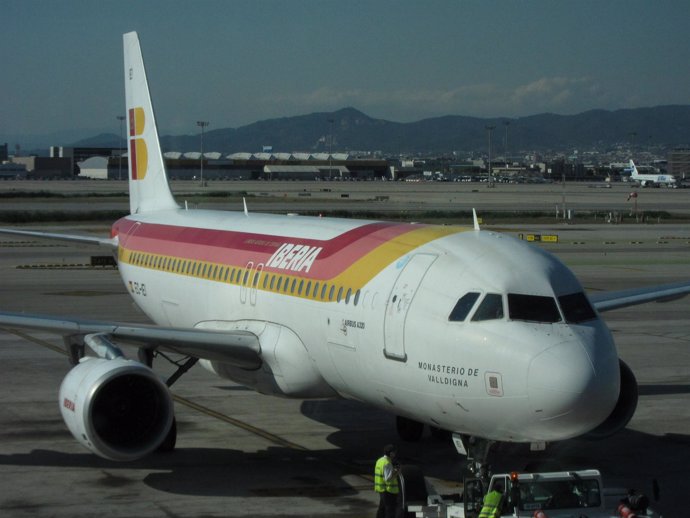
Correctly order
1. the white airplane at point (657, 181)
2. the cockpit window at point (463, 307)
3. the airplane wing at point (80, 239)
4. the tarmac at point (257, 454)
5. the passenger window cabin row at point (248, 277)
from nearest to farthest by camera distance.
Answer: the cockpit window at point (463, 307) → the tarmac at point (257, 454) → the passenger window cabin row at point (248, 277) → the airplane wing at point (80, 239) → the white airplane at point (657, 181)

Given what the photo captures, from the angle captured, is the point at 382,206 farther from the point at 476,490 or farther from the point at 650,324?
the point at 476,490

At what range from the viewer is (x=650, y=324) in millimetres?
37688

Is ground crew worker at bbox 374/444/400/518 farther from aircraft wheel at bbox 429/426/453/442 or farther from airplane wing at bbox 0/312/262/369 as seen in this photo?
aircraft wheel at bbox 429/426/453/442

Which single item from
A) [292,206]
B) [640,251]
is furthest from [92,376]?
[292,206]

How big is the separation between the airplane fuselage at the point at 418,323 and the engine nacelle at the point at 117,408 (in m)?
2.57

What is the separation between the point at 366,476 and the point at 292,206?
293ft

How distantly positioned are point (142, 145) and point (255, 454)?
1405 cm

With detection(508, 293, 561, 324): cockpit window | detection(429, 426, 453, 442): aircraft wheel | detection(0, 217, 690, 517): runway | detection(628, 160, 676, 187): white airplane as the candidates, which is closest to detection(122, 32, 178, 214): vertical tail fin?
detection(0, 217, 690, 517): runway

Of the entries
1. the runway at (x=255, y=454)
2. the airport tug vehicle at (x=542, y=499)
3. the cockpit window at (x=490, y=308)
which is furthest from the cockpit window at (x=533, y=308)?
the runway at (x=255, y=454)

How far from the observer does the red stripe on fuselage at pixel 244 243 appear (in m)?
19.2

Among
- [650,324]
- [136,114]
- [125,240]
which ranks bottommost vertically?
[650,324]

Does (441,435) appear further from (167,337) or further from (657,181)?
(657,181)

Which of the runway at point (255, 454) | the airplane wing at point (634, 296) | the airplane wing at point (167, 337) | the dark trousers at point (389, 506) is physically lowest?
the runway at point (255, 454)

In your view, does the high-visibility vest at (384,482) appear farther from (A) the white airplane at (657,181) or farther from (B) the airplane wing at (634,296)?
(A) the white airplane at (657,181)
